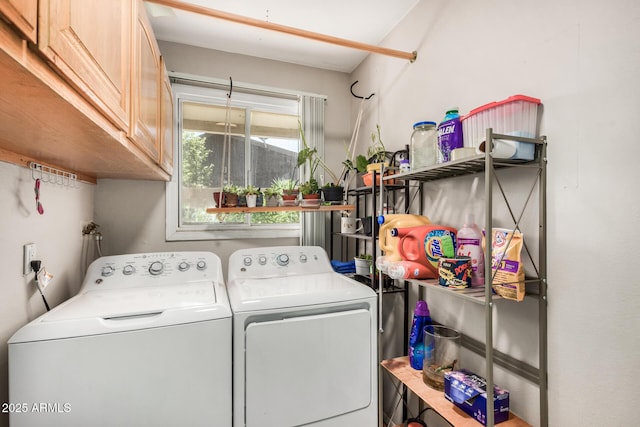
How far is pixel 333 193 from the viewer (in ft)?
6.92

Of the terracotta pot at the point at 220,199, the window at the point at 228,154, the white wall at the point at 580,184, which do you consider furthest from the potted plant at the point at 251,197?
the white wall at the point at 580,184

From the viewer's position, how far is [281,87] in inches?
94.1

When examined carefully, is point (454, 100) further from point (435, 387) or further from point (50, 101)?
point (50, 101)

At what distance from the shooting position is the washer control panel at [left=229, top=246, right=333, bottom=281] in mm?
1821

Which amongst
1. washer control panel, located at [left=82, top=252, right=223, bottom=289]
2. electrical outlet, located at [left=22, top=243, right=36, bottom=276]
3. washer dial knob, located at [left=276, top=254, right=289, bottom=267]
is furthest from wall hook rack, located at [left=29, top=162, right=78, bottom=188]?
washer dial knob, located at [left=276, top=254, right=289, bottom=267]

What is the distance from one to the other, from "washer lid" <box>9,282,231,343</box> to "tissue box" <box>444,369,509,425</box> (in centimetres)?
96

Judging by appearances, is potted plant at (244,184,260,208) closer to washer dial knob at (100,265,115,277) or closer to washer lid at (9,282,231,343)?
washer lid at (9,282,231,343)

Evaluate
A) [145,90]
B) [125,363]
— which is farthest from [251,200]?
[125,363]

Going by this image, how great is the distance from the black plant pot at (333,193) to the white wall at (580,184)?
97 cm

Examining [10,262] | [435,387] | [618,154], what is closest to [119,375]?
[10,262]

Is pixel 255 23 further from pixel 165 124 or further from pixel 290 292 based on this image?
pixel 290 292

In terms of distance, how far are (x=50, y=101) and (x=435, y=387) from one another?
162 cm

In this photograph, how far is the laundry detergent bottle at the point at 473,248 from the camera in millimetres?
1136

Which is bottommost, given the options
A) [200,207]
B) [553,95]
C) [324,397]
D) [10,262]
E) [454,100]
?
[324,397]
